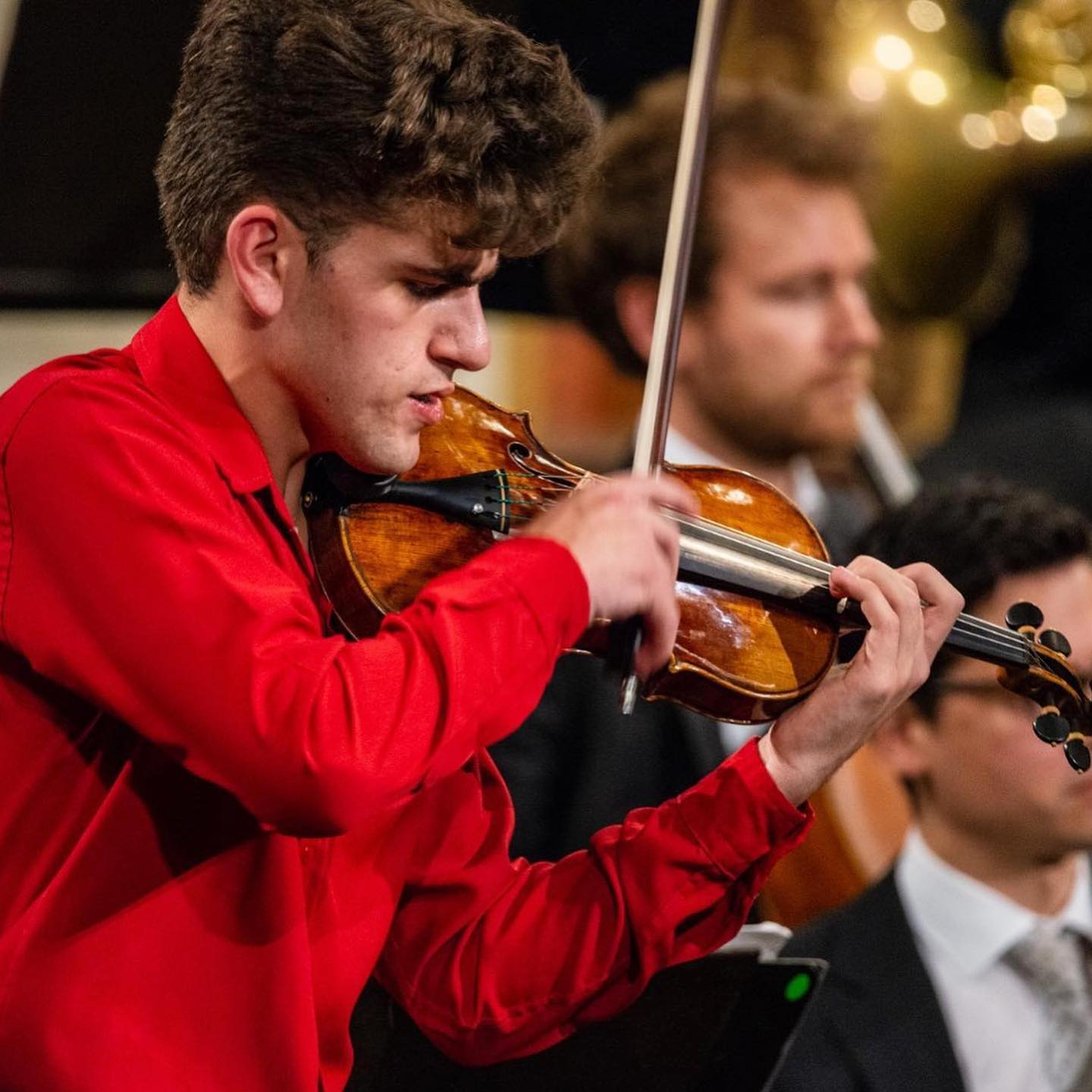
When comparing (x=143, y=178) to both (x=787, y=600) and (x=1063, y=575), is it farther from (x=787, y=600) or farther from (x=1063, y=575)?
(x=1063, y=575)

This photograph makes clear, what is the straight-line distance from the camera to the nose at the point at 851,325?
2.83 metres

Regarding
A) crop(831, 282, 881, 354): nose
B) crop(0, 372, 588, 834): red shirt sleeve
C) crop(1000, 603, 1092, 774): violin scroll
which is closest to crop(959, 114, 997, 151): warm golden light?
crop(831, 282, 881, 354): nose

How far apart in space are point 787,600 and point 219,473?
1.56ft

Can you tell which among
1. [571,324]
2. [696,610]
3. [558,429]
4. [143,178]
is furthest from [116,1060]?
[558,429]

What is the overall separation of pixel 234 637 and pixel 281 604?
0.18 ft

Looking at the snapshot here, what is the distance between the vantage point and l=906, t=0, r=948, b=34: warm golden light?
3.79 m

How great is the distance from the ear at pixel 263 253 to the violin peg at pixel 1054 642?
742mm

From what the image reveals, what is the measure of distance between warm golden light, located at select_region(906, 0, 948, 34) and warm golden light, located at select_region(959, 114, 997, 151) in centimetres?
24

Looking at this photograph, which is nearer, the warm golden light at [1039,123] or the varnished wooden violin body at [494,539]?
the varnished wooden violin body at [494,539]

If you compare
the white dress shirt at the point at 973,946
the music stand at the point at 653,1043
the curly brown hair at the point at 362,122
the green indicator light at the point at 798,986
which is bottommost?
the white dress shirt at the point at 973,946

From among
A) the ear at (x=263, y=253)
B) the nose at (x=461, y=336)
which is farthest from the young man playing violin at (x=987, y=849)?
the ear at (x=263, y=253)

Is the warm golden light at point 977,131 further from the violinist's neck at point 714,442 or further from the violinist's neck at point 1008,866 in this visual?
the violinist's neck at point 1008,866

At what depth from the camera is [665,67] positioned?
9.21 feet

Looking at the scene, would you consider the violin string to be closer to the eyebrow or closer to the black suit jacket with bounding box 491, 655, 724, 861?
the eyebrow
